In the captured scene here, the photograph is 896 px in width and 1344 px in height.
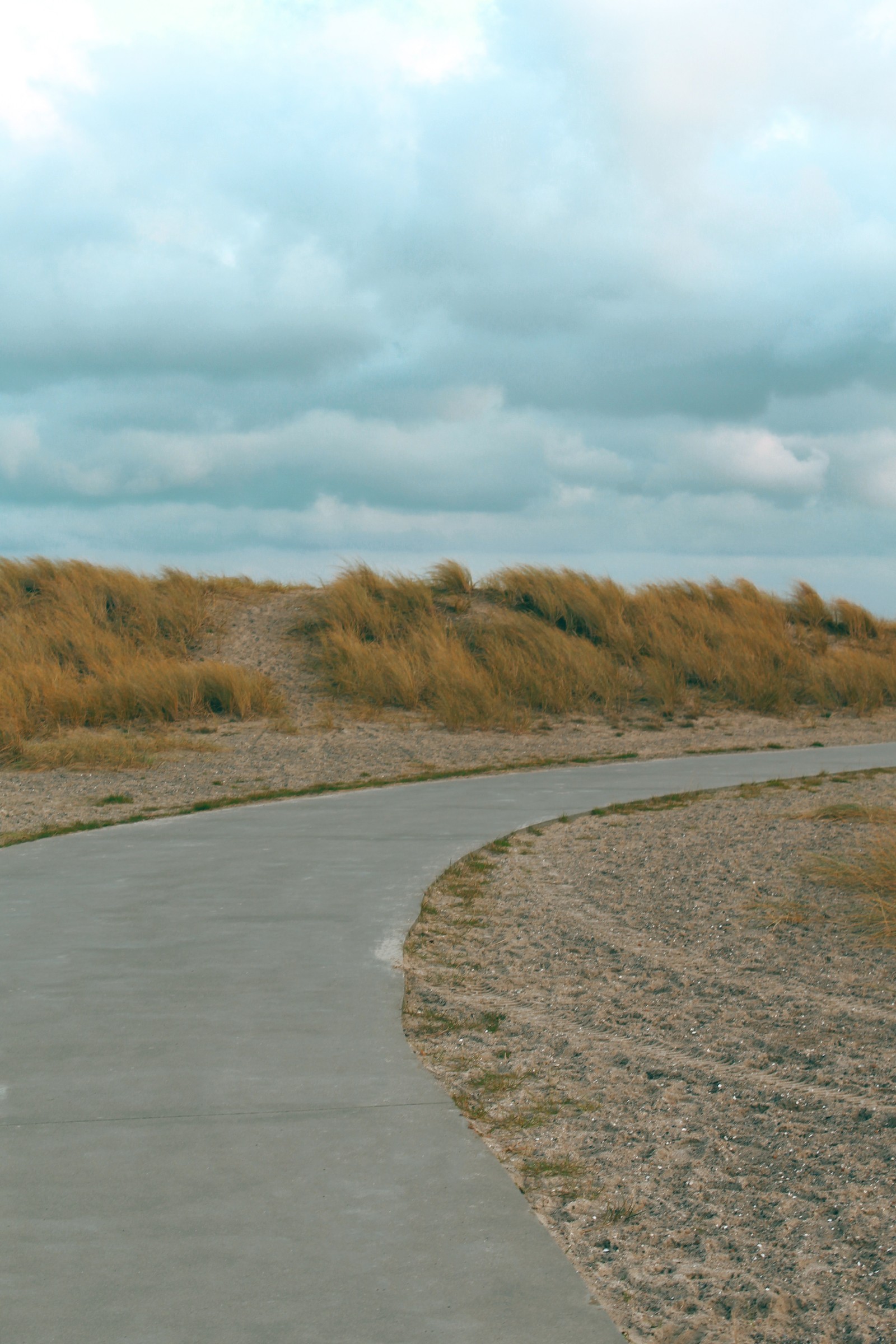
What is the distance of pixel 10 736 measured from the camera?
1537 centimetres

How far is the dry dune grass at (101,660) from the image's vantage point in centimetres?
1752

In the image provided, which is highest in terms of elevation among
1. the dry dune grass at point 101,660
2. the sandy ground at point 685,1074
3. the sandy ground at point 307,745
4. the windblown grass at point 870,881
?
the dry dune grass at point 101,660

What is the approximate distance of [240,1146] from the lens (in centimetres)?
356

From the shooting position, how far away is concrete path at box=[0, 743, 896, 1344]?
2658mm

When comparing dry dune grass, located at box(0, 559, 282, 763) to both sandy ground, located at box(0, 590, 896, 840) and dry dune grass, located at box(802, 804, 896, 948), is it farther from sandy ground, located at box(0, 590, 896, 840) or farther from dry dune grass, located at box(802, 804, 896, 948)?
dry dune grass, located at box(802, 804, 896, 948)

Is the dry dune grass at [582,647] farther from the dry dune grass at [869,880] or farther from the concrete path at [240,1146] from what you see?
the concrete path at [240,1146]

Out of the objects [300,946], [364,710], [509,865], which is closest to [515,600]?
[364,710]

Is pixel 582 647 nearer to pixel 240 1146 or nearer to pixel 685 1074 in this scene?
pixel 685 1074

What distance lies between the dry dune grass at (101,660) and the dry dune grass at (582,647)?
2679 mm

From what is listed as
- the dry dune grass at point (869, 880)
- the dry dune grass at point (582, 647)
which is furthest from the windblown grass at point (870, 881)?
the dry dune grass at point (582, 647)

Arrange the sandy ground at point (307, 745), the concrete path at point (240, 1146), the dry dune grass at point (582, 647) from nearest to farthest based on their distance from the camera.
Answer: the concrete path at point (240, 1146) → the sandy ground at point (307, 745) → the dry dune grass at point (582, 647)

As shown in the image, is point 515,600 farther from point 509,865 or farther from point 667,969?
point 667,969

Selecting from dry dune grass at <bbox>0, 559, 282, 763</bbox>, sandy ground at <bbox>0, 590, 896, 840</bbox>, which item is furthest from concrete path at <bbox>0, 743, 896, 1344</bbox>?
dry dune grass at <bbox>0, 559, 282, 763</bbox>

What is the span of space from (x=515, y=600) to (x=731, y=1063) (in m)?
22.9
